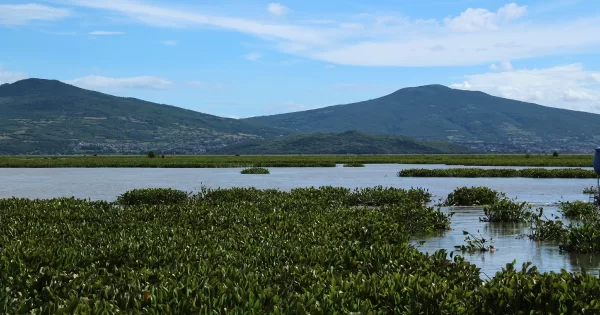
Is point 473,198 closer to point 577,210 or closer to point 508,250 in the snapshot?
point 577,210

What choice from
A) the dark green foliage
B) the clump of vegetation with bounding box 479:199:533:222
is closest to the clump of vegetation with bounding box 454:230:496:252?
the clump of vegetation with bounding box 479:199:533:222

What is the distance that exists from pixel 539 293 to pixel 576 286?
2.41 feet

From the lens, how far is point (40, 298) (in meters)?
10.5

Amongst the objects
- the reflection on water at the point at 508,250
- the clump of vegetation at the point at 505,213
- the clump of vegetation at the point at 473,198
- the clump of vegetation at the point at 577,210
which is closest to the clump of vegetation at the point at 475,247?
the reflection on water at the point at 508,250

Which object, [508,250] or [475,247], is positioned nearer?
[475,247]

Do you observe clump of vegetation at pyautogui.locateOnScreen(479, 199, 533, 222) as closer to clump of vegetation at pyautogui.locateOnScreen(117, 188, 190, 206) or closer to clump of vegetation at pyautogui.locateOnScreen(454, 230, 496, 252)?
clump of vegetation at pyautogui.locateOnScreen(454, 230, 496, 252)

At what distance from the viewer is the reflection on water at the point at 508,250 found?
15.7m

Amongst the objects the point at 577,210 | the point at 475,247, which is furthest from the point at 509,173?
the point at 475,247

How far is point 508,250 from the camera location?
18.3 m

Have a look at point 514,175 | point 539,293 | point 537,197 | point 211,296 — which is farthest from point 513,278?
point 514,175

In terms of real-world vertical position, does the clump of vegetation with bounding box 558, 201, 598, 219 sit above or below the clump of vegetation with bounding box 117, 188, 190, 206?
above

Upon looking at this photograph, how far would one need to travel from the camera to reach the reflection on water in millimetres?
15742

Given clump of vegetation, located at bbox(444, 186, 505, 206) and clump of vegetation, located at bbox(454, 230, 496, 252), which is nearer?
clump of vegetation, located at bbox(454, 230, 496, 252)

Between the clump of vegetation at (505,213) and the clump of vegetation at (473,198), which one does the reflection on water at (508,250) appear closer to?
the clump of vegetation at (505,213)
